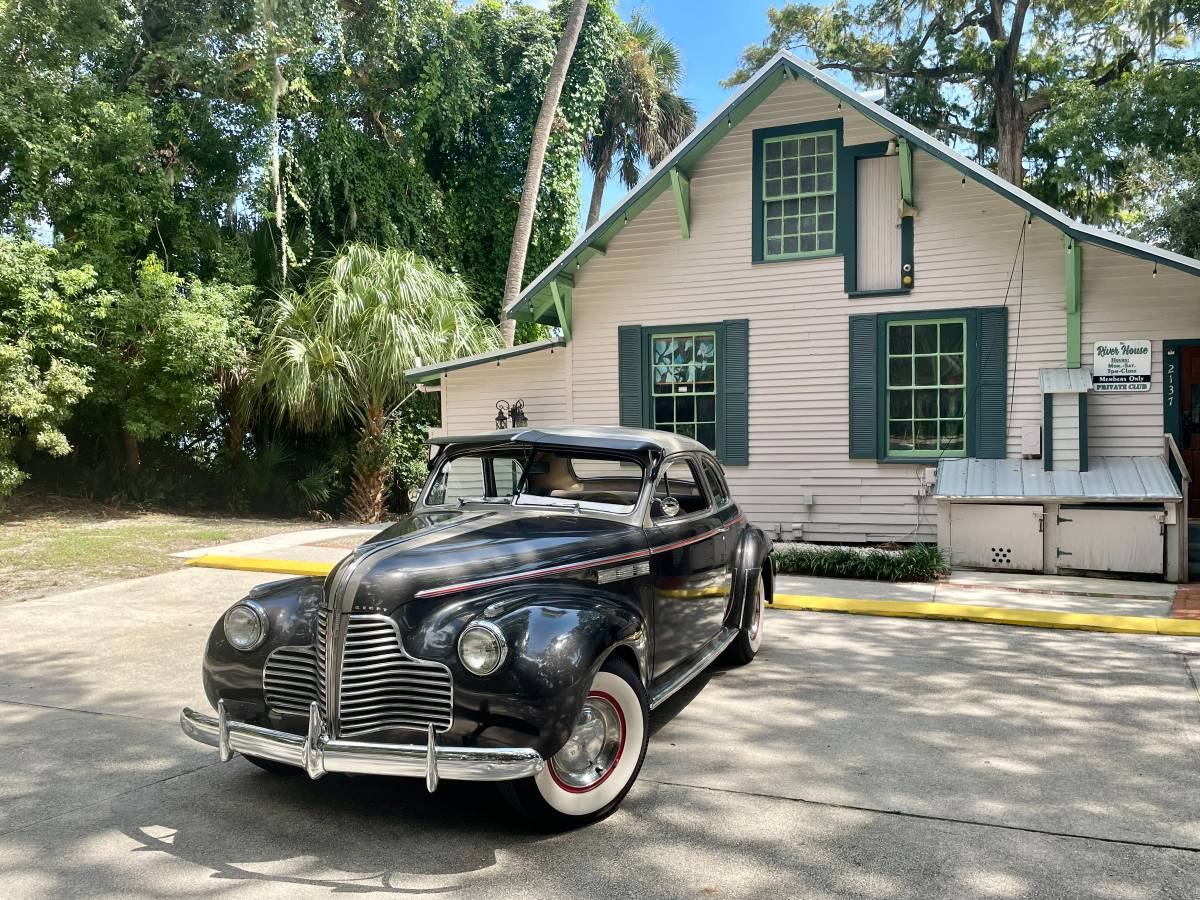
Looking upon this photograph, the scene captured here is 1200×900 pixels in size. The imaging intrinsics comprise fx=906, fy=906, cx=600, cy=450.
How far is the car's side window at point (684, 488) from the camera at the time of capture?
5.27 meters

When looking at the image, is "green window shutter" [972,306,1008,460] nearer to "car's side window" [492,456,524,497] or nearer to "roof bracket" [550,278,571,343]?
"roof bracket" [550,278,571,343]

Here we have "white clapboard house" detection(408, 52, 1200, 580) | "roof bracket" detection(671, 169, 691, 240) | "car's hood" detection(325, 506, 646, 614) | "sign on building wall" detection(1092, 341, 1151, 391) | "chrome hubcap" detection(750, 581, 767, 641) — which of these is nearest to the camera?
"car's hood" detection(325, 506, 646, 614)

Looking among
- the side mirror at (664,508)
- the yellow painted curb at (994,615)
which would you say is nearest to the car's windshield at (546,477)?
the side mirror at (664,508)

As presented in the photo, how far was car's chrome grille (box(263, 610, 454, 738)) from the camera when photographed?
362 cm

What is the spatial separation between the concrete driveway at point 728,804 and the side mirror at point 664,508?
1.22 meters

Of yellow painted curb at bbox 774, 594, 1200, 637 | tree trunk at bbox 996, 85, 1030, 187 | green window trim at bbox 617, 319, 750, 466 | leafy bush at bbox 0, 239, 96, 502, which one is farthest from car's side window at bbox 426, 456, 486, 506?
tree trunk at bbox 996, 85, 1030, 187

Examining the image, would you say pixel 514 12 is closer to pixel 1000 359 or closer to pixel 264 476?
pixel 264 476

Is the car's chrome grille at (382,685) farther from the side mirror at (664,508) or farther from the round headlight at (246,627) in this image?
the side mirror at (664,508)

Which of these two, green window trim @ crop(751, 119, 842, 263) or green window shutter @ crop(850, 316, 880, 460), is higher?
green window trim @ crop(751, 119, 842, 263)

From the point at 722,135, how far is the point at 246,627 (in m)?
10.7

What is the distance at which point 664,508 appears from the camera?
514 cm

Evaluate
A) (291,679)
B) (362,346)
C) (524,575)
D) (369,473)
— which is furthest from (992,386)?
(369,473)

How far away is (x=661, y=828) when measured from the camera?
3.84 m

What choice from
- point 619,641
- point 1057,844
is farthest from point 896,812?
point 619,641
